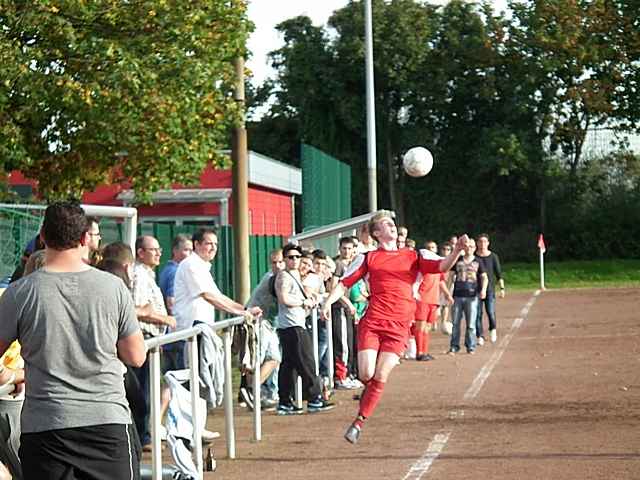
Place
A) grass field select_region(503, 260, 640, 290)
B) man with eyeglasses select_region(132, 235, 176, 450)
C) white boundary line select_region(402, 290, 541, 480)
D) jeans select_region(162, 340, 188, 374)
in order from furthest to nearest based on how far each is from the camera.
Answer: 1. grass field select_region(503, 260, 640, 290)
2. jeans select_region(162, 340, 188, 374)
3. man with eyeglasses select_region(132, 235, 176, 450)
4. white boundary line select_region(402, 290, 541, 480)

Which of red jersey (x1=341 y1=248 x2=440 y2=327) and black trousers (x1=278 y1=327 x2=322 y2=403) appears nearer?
red jersey (x1=341 y1=248 x2=440 y2=327)

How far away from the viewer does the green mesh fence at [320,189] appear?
22.8m

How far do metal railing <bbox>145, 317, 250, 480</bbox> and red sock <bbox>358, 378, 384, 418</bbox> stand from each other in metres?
0.94

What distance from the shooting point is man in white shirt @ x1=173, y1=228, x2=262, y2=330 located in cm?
1188

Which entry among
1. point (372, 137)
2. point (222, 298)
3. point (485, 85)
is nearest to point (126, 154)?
point (372, 137)

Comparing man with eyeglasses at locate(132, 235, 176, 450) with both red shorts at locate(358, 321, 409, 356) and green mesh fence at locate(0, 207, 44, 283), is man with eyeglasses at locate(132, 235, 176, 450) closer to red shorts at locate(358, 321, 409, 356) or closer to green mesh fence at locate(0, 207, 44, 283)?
red shorts at locate(358, 321, 409, 356)

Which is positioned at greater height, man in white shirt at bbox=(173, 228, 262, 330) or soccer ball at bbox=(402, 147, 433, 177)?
soccer ball at bbox=(402, 147, 433, 177)

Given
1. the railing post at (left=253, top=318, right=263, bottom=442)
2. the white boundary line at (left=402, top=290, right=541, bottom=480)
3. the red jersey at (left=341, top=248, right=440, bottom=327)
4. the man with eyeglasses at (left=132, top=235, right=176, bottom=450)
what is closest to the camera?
the white boundary line at (left=402, top=290, right=541, bottom=480)

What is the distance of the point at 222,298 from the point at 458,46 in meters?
43.9

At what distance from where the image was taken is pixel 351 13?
5603cm

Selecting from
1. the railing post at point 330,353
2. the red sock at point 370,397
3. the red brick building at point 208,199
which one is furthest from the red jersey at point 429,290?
the red brick building at point 208,199

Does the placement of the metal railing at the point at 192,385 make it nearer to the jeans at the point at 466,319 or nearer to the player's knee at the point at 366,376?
the player's knee at the point at 366,376

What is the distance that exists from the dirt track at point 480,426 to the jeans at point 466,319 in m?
0.51

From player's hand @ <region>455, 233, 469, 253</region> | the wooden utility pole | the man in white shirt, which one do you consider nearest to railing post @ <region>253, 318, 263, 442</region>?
the man in white shirt
